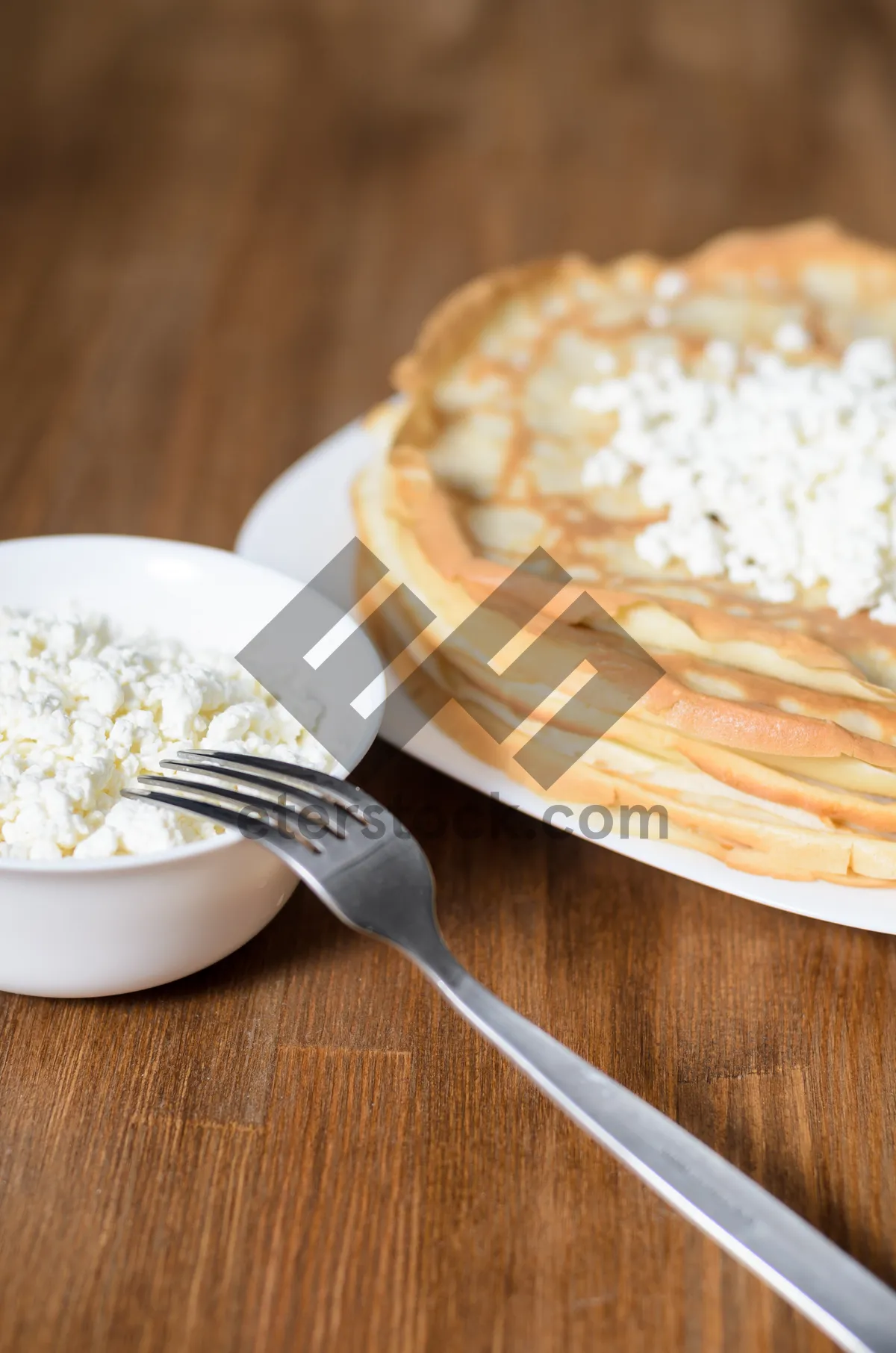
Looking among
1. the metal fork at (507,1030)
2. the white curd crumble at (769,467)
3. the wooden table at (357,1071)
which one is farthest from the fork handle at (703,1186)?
the white curd crumble at (769,467)

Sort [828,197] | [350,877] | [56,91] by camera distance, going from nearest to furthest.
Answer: [350,877], [828,197], [56,91]

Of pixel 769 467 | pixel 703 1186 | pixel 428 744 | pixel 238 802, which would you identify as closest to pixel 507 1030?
pixel 703 1186

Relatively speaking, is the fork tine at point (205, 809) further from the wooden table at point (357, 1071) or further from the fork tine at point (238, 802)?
the wooden table at point (357, 1071)

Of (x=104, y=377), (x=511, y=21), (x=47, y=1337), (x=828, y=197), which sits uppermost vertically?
(x=511, y=21)

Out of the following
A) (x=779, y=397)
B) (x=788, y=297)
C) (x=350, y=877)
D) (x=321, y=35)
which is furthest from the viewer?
(x=321, y=35)

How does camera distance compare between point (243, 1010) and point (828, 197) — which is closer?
point (243, 1010)

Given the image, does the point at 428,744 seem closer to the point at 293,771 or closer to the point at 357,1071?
the point at 293,771

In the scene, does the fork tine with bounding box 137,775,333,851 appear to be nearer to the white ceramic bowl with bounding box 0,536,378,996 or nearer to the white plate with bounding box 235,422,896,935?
the white ceramic bowl with bounding box 0,536,378,996

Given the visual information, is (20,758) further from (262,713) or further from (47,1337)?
(47,1337)

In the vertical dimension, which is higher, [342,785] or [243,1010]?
[342,785]

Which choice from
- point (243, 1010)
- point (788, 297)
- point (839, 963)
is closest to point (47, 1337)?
point (243, 1010)
